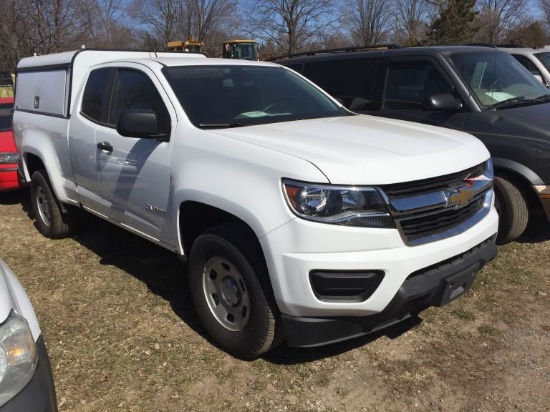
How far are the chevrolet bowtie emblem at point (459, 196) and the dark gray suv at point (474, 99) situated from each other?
1805mm

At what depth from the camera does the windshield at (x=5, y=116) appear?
25.3ft

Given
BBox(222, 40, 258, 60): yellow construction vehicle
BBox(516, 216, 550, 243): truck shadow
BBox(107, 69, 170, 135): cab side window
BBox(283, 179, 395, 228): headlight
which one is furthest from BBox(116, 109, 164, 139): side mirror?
BBox(222, 40, 258, 60): yellow construction vehicle

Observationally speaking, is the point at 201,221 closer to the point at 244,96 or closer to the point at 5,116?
the point at 244,96

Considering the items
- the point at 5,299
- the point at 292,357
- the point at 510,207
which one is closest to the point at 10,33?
the point at 510,207

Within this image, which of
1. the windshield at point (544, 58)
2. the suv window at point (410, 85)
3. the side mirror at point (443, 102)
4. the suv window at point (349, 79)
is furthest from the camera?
the windshield at point (544, 58)

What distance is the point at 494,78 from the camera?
17.5 ft

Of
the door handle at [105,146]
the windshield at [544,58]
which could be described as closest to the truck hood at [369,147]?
the door handle at [105,146]

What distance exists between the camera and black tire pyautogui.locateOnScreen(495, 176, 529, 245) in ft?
15.2

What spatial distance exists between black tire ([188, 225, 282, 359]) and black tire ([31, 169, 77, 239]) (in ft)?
8.50

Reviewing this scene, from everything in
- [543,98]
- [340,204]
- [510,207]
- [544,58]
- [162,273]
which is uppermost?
[544,58]

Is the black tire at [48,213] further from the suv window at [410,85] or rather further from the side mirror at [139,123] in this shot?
the suv window at [410,85]

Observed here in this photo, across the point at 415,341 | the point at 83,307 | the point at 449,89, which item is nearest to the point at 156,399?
the point at 83,307

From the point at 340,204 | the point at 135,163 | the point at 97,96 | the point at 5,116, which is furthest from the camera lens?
the point at 5,116

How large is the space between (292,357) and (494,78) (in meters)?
3.70
